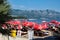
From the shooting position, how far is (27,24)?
1619cm

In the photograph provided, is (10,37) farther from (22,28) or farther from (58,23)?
(58,23)

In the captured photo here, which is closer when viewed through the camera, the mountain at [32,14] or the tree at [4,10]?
the tree at [4,10]

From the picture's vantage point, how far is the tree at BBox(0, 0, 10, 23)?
12.2 m

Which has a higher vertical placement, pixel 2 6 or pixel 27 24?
pixel 2 6

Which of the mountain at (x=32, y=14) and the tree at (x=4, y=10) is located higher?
the tree at (x=4, y=10)

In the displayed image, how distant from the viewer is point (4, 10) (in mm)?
12250

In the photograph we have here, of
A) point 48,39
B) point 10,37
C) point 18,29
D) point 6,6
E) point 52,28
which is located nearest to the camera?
point 10,37

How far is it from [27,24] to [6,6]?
3.73 meters

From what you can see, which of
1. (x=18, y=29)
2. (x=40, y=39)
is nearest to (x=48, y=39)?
(x=40, y=39)

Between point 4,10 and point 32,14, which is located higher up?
point 4,10

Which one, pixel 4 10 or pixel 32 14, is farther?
pixel 32 14

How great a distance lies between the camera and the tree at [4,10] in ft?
40.0

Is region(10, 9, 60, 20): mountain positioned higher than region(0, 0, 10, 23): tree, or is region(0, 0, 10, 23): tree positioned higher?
region(0, 0, 10, 23): tree

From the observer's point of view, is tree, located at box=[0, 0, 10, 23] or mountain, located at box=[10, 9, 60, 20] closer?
tree, located at box=[0, 0, 10, 23]
